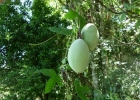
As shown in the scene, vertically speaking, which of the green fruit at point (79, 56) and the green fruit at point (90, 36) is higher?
the green fruit at point (90, 36)

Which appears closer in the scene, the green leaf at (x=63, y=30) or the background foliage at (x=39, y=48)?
the green leaf at (x=63, y=30)

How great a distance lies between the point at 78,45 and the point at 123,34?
2.81m

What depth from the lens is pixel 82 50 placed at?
614 millimetres

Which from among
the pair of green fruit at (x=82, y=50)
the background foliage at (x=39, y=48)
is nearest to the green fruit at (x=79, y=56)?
the pair of green fruit at (x=82, y=50)

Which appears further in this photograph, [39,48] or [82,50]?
[39,48]

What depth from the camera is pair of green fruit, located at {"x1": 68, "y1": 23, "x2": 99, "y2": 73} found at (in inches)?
24.2

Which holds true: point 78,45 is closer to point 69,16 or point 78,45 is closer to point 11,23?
point 69,16

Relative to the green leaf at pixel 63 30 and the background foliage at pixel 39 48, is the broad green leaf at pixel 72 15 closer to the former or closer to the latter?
the green leaf at pixel 63 30

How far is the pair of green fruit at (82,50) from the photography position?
615mm

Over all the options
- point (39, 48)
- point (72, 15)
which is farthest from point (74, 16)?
point (39, 48)

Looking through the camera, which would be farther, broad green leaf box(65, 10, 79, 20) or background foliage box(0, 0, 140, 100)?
background foliage box(0, 0, 140, 100)

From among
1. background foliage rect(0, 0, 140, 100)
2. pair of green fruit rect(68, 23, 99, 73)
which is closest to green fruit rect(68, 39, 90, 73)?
pair of green fruit rect(68, 23, 99, 73)

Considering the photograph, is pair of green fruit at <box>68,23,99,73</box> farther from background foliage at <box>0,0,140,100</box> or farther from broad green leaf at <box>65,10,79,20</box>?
background foliage at <box>0,0,140,100</box>

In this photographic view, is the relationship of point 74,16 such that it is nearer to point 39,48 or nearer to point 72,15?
point 72,15
